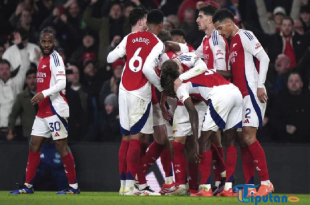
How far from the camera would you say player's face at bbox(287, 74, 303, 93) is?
14656 millimetres

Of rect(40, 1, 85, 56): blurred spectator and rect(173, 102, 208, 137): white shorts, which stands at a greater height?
rect(40, 1, 85, 56): blurred spectator

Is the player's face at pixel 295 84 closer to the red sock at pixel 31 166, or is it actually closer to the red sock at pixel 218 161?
the red sock at pixel 218 161

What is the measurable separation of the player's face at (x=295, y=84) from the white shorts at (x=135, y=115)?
4.08 m

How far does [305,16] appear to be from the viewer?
16.8 meters

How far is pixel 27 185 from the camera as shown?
39.1 ft

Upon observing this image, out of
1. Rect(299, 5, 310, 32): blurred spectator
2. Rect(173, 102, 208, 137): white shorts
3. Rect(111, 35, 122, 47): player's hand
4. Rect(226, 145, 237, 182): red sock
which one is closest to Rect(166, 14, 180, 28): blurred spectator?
Rect(111, 35, 122, 47): player's hand

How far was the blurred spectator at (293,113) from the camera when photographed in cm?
1456

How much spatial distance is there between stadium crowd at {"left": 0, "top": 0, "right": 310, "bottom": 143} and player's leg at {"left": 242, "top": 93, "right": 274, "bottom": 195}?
3560 millimetres

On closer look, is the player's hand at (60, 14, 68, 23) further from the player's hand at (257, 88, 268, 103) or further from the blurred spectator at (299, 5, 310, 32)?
the player's hand at (257, 88, 268, 103)

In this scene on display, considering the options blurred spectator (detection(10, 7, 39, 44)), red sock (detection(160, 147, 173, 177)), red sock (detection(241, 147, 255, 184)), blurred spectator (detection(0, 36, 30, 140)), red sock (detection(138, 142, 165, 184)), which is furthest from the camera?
blurred spectator (detection(10, 7, 39, 44))

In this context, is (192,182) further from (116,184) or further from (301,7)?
(301,7)

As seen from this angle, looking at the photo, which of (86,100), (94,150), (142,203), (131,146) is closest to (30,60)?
(86,100)

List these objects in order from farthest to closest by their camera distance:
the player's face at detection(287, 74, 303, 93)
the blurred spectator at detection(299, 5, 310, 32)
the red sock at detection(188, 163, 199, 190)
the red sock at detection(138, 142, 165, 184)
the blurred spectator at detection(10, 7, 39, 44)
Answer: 1. the blurred spectator at detection(10, 7, 39, 44)
2. the blurred spectator at detection(299, 5, 310, 32)
3. the player's face at detection(287, 74, 303, 93)
4. the red sock at detection(138, 142, 165, 184)
5. the red sock at detection(188, 163, 199, 190)

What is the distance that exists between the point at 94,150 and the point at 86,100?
2005mm
